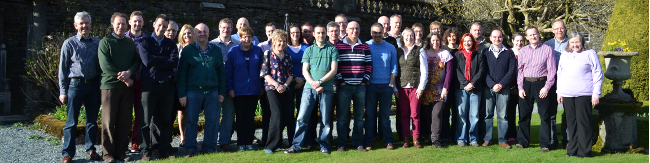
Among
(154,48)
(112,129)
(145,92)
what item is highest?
(154,48)

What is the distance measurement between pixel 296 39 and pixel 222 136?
1503mm

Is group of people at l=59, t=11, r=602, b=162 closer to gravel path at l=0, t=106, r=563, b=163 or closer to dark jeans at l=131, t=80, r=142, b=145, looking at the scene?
dark jeans at l=131, t=80, r=142, b=145

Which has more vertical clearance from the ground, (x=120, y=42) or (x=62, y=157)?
(x=120, y=42)

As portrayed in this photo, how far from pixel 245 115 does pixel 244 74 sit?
526mm

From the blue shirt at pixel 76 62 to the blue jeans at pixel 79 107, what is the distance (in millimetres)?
86

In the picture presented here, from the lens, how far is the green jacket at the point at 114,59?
5.34m

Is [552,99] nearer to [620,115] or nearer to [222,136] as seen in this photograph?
[620,115]

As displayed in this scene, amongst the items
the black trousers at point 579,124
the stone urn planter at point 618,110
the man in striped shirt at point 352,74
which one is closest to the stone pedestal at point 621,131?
the stone urn planter at point 618,110

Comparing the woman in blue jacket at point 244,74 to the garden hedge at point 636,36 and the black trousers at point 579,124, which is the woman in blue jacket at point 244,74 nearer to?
the black trousers at point 579,124

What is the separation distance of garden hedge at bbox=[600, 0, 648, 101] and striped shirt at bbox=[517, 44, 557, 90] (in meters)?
3.67

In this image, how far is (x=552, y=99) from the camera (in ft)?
20.4

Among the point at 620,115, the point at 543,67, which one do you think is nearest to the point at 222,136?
the point at 543,67

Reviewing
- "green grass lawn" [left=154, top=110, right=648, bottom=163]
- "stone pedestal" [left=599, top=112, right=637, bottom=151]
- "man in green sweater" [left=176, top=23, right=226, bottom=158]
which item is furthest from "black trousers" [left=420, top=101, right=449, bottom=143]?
"man in green sweater" [left=176, top=23, right=226, bottom=158]

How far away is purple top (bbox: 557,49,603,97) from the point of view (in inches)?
225
